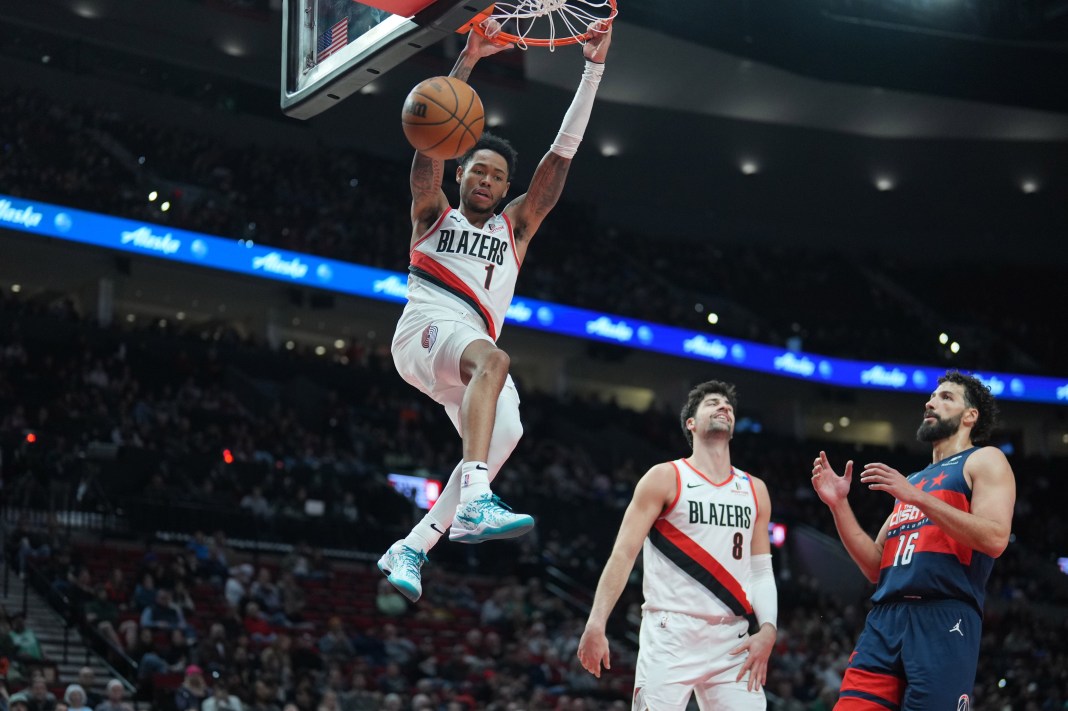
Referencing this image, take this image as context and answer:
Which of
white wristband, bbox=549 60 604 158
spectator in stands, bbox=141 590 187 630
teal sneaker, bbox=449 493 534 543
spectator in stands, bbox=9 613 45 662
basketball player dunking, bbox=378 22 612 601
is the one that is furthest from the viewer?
spectator in stands, bbox=141 590 187 630

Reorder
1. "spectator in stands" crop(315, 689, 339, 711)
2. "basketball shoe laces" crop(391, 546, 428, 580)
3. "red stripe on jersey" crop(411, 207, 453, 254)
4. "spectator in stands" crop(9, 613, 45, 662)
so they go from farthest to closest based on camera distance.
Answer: "spectator in stands" crop(315, 689, 339, 711)
"spectator in stands" crop(9, 613, 45, 662)
"red stripe on jersey" crop(411, 207, 453, 254)
"basketball shoe laces" crop(391, 546, 428, 580)

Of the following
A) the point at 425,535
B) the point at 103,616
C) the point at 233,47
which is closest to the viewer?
the point at 425,535

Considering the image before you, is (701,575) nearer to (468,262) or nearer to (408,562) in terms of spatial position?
(408,562)

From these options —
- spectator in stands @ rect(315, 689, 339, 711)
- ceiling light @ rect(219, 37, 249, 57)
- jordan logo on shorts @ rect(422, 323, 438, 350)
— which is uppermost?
ceiling light @ rect(219, 37, 249, 57)

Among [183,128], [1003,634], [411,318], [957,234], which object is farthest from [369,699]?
[957,234]

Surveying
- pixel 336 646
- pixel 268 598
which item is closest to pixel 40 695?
pixel 336 646

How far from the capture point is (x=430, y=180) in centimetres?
655

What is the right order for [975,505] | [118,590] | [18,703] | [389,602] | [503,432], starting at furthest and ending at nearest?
[389,602]
[118,590]
[18,703]
[503,432]
[975,505]

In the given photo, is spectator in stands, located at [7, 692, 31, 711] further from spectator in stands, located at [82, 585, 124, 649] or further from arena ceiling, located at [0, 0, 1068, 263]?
arena ceiling, located at [0, 0, 1068, 263]

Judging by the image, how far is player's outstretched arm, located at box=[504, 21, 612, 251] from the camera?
670cm

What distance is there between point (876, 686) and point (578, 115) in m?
3.24

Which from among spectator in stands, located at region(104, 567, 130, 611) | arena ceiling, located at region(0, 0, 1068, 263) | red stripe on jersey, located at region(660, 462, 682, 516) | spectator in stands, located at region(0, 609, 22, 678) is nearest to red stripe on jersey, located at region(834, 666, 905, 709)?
red stripe on jersey, located at region(660, 462, 682, 516)

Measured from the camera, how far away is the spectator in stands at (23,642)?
43.4 feet

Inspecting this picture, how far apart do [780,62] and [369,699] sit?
23.3m
